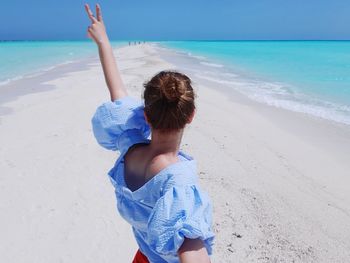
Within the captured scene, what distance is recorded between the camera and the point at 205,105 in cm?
990

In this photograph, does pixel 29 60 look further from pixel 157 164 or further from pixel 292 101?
pixel 157 164

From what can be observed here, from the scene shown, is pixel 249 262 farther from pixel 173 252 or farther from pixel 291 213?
pixel 173 252

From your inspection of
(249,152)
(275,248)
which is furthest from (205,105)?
(275,248)

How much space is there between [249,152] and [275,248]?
113 inches

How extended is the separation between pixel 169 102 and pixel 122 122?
0.34m

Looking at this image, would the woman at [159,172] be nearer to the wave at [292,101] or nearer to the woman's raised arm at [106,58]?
the woman's raised arm at [106,58]

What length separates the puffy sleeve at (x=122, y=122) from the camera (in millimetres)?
1483

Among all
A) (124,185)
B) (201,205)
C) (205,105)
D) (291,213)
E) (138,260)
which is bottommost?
(205,105)

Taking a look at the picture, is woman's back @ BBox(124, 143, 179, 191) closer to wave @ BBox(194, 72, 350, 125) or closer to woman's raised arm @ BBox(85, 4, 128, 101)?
woman's raised arm @ BBox(85, 4, 128, 101)

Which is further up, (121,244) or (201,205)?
(201,205)

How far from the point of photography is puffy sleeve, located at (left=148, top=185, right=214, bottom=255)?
1051mm

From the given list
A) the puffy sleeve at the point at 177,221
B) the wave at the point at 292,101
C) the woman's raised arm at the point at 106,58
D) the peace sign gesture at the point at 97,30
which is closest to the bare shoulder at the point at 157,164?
the puffy sleeve at the point at 177,221

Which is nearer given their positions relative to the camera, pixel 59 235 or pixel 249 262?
pixel 249 262

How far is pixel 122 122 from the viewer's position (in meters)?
1.48
